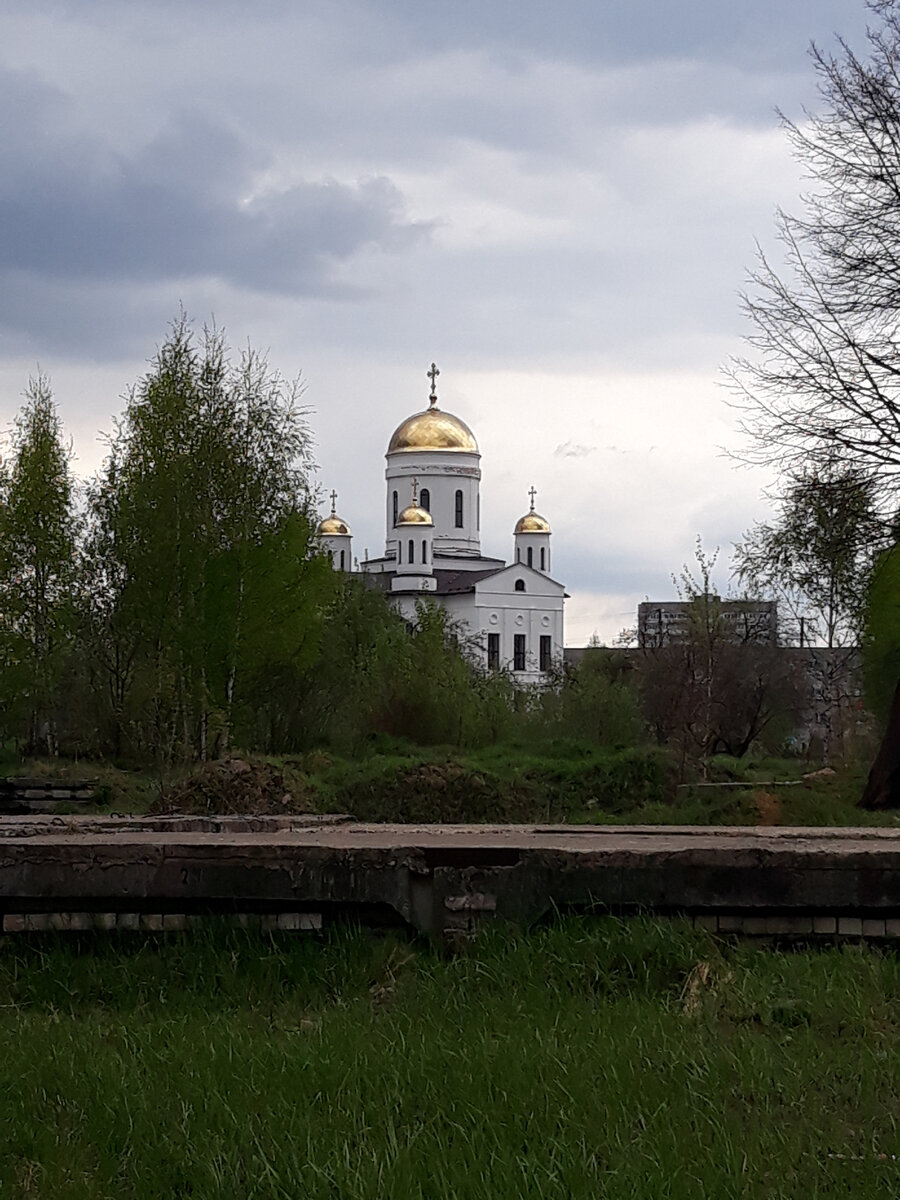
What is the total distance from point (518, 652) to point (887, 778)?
221 ft

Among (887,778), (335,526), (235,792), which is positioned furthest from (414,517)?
(887,778)

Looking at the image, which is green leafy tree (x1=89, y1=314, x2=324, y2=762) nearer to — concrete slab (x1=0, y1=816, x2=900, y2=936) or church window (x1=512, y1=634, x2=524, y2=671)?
concrete slab (x1=0, y1=816, x2=900, y2=936)

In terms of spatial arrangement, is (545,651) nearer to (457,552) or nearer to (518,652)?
(518,652)

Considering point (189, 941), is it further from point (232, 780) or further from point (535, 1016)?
point (232, 780)

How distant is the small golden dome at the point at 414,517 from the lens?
3209 inches

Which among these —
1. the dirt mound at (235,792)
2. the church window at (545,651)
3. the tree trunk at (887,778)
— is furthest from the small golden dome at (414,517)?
the tree trunk at (887,778)

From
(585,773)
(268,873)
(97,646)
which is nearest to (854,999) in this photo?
(268,873)

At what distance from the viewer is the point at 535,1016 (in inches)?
243

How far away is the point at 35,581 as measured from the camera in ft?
109

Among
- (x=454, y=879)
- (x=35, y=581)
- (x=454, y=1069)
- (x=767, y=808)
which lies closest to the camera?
(x=454, y=1069)

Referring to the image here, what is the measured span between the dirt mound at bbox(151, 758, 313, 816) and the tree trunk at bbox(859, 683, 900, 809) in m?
7.52

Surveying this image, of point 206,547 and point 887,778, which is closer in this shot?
point 887,778

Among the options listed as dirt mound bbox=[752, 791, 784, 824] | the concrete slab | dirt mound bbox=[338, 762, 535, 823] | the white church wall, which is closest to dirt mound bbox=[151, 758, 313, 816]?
dirt mound bbox=[338, 762, 535, 823]

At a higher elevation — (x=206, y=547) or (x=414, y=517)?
(x=414, y=517)
